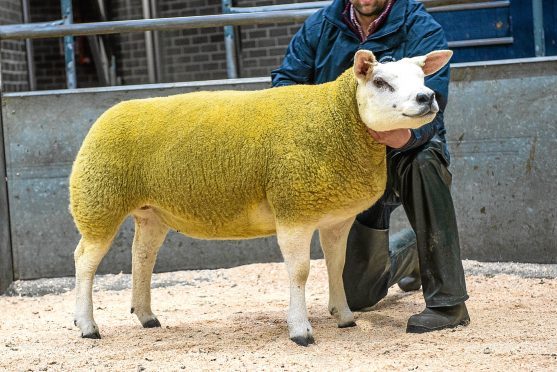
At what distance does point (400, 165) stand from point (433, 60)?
1.84 feet

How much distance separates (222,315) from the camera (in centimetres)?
519

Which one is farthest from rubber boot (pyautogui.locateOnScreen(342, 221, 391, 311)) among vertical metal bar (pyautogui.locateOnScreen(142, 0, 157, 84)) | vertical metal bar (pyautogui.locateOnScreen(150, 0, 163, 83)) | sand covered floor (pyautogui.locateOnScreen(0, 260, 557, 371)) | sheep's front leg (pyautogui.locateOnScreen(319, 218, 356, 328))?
vertical metal bar (pyautogui.locateOnScreen(150, 0, 163, 83))

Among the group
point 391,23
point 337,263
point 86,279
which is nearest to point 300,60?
point 391,23

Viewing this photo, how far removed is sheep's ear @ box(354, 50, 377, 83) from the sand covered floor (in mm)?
1218

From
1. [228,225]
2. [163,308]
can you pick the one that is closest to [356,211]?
[228,225]

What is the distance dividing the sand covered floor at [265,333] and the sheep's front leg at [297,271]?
73 mm

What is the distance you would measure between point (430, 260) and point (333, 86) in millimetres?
968

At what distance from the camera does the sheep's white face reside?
152 inches

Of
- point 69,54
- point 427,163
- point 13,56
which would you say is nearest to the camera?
point 427,163

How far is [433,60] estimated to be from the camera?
419 cm

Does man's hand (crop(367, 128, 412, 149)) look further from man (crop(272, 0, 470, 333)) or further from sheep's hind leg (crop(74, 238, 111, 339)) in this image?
sheep's hind leg (crop(74, 238, 111, 339))

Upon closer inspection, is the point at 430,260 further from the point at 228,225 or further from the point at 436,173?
the point at 228,225

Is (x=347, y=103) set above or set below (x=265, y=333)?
above

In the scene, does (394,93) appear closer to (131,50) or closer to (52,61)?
(131,50)
